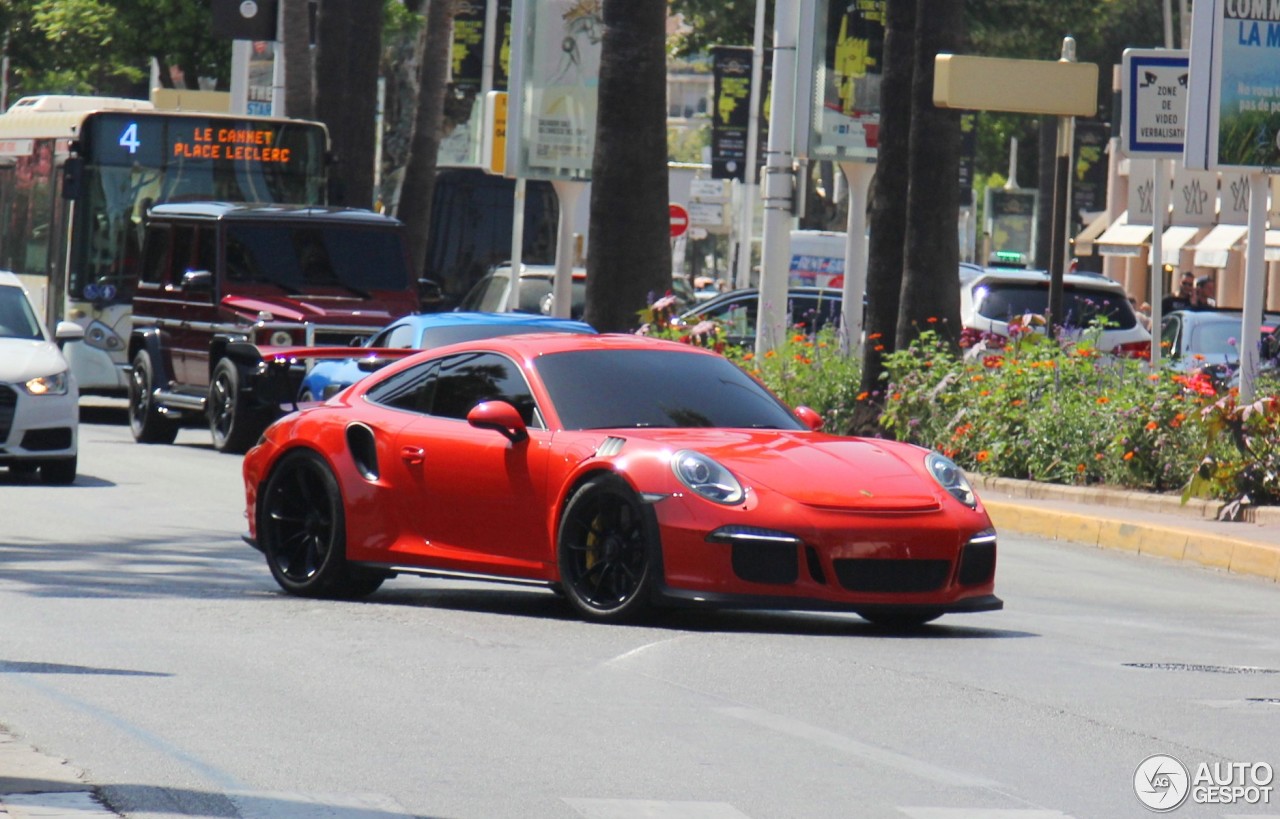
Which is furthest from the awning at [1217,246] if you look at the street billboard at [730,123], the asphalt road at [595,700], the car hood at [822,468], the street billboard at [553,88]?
the car hood at [822,468]

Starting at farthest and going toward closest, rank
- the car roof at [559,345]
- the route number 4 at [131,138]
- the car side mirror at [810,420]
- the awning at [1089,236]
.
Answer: the awning at [1089,236] → the route number 4 at [131,138] → the car side mirror at [810,420] → the car roof at [559,345]

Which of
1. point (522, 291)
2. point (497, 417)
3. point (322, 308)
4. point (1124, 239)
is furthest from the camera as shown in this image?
Answer: point (1124, 239)

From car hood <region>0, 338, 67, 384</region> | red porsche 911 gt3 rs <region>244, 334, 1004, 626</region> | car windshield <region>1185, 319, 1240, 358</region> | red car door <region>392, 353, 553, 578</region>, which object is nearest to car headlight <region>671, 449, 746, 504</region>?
red porsche 911 gt3 rs <region>244, 334, 1004, 626</region>

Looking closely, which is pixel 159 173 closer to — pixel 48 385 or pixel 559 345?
pixel 48 385

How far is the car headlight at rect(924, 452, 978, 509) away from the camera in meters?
10.6

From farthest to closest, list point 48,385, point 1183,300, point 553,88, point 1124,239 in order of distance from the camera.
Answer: point 1124,239
point 1183,300
point 553,88
point 48,385

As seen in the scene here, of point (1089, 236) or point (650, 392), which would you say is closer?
point (650, 392)

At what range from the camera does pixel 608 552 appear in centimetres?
1043

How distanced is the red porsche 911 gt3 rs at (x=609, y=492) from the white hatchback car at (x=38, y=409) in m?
6.27

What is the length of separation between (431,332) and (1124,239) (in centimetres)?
4310

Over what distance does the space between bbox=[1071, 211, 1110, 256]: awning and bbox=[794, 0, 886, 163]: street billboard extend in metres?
46.8

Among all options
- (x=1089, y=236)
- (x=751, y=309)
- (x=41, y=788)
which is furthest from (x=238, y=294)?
(x=1089, y=236)

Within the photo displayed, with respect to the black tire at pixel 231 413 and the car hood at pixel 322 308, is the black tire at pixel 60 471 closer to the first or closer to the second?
the black tire at pixel 231 413

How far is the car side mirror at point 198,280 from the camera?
22.5m
